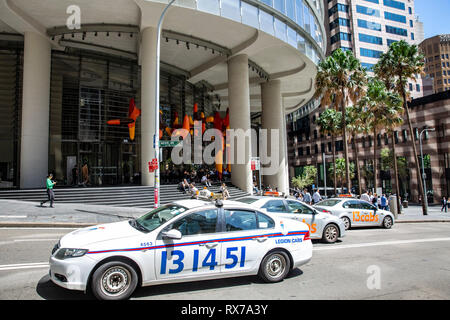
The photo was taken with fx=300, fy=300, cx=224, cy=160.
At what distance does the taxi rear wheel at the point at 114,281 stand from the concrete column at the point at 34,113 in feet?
64.1

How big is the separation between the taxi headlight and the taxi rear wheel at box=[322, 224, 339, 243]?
7.91 meters

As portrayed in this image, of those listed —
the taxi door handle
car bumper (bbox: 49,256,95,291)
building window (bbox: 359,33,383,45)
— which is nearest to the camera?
car bumper (bbox: 49,256,95,291)

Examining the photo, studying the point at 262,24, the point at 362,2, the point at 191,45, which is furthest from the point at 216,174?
the point at 362,2

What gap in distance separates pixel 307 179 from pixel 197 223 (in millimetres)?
67935

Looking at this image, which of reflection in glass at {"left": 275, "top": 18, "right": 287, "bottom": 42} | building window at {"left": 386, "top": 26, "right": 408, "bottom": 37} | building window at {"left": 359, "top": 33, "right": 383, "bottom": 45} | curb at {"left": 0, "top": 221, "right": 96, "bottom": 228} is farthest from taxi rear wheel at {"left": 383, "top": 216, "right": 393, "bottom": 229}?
building window at {"left": 386, "top": 26, "right": 408, "bottom": 37}

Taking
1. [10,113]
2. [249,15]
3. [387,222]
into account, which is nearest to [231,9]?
[249,15]

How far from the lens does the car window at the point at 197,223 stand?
515cm

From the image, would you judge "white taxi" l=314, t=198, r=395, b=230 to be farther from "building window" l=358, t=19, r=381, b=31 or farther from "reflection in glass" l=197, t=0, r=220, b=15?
"building window" l=358, t=19, r=381, b=31

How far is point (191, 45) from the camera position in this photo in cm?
2588

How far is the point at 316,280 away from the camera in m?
5.83

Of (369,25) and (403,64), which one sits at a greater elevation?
(369,25)

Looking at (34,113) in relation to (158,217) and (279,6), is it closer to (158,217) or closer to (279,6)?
(158,217)

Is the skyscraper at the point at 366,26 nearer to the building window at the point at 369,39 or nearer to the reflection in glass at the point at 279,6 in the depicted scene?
the building window at the point at 369,39

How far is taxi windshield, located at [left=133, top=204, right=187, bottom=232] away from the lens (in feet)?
17.3
